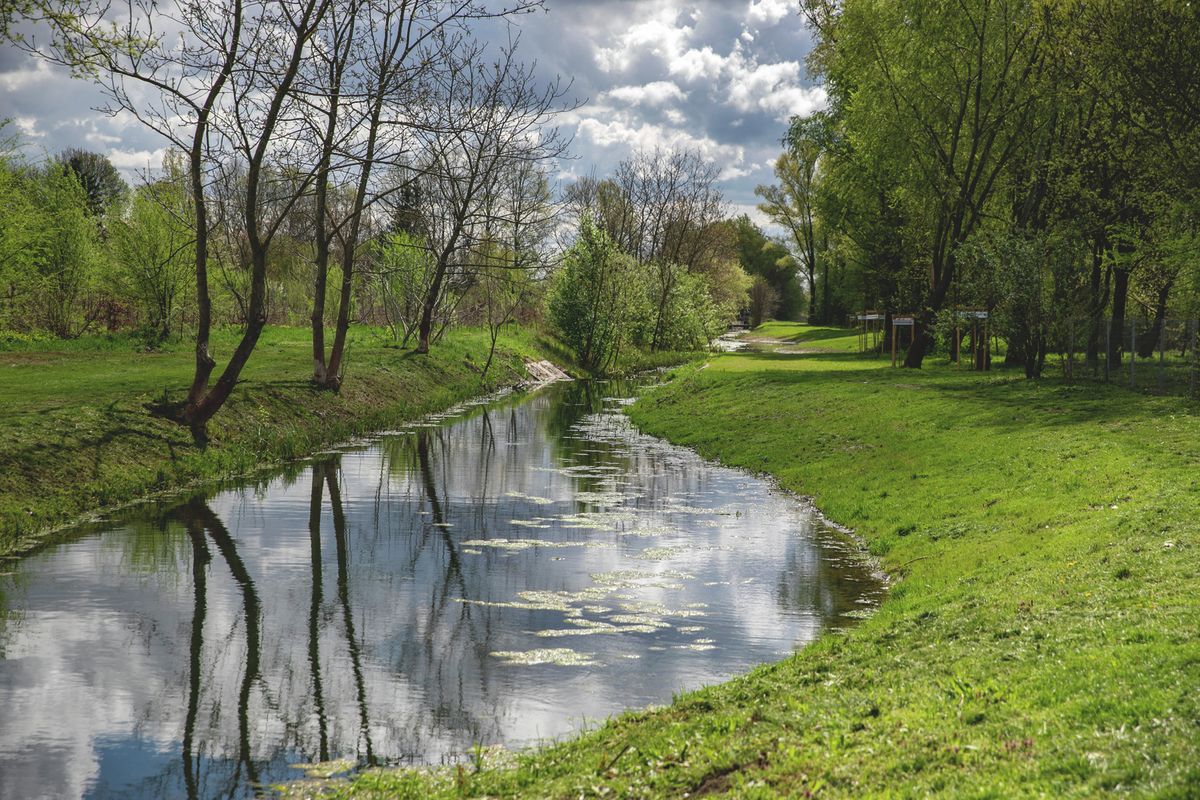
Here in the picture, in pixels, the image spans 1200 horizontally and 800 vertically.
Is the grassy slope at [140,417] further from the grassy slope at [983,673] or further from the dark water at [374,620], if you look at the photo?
the grassy slope at [983,673]

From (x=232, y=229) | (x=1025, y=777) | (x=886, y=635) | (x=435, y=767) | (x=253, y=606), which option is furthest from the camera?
(x=232, y=229)

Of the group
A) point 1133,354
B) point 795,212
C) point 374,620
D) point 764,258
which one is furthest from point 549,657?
point 764,258

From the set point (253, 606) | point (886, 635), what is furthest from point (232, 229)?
point (886, 635)

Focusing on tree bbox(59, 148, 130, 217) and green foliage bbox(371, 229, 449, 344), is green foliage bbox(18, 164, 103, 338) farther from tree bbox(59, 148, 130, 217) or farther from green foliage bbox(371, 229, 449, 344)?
tree bbox(59, 148, 130, 217)

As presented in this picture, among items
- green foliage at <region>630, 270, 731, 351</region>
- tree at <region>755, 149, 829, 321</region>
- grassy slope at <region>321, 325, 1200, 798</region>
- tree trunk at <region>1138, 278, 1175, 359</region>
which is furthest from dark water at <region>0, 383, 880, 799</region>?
tree at <region>755, 149, 829, 321</region>

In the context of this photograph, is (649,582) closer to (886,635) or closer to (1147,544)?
(886,635)

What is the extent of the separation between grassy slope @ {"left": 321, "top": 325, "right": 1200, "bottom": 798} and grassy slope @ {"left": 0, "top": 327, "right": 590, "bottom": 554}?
12259 millimetres

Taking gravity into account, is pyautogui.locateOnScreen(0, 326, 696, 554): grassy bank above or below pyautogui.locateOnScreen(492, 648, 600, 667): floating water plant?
above

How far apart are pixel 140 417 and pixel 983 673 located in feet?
63.4

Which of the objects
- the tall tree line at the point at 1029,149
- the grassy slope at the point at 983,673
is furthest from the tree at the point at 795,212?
the grassy slope at the point at 983,673

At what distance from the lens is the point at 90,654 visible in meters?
11.1

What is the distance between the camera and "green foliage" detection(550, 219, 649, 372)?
63406 millimetres

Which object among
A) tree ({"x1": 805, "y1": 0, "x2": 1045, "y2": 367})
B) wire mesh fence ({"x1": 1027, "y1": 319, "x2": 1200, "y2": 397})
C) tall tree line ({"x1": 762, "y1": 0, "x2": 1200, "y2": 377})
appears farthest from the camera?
tree ({"x1": 805, "y1": 0, "x2": 1045, "y2": 367})

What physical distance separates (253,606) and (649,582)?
5.34m
